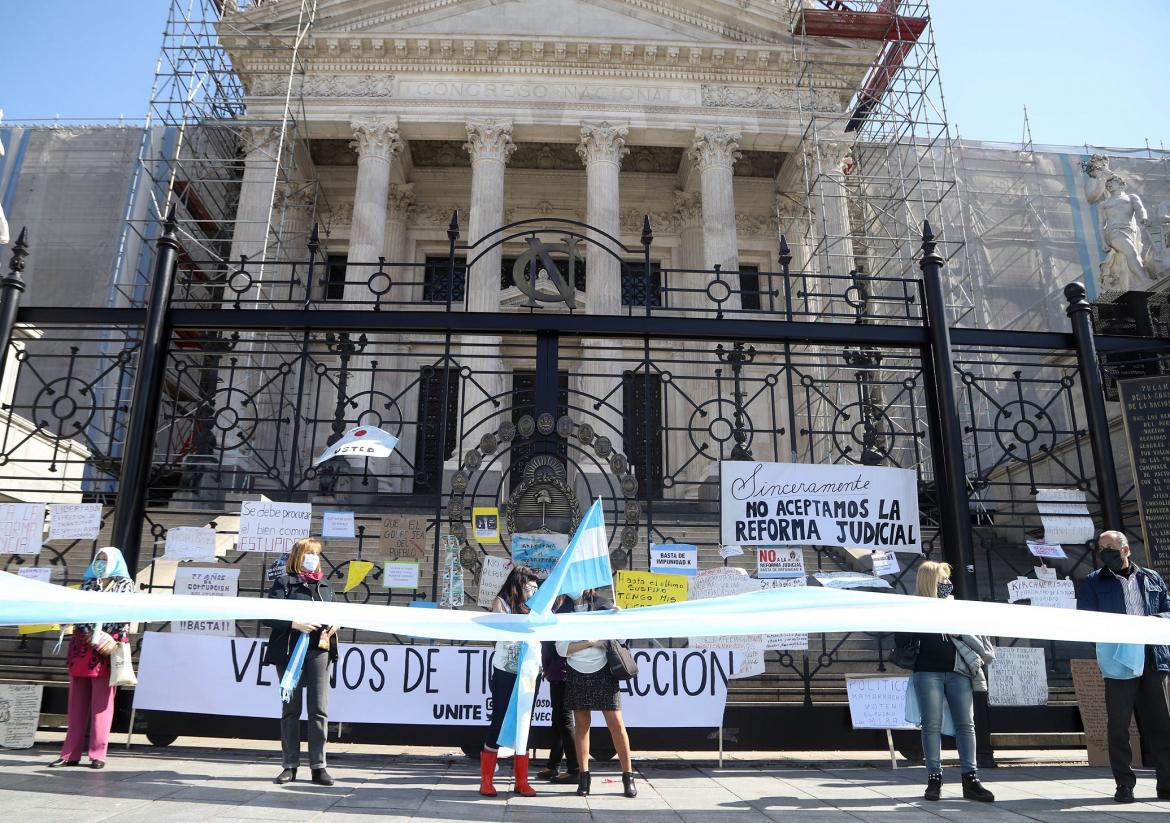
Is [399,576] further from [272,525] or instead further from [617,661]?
[617,661]

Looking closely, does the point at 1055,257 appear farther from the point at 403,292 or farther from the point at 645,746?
the point at 645,746

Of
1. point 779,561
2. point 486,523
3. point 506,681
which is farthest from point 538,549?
point 779,561

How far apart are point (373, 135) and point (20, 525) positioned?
62.8ft

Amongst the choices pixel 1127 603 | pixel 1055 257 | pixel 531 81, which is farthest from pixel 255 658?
pixel 1055 257

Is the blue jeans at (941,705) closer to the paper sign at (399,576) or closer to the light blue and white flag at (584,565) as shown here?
the light blue and white flag at (584,565)

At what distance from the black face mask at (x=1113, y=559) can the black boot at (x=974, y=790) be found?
1879 millimetres

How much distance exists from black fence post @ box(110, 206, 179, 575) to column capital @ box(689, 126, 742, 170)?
1939cm

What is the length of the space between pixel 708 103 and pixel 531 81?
5.48 m

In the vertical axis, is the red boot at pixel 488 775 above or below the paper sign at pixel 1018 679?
below

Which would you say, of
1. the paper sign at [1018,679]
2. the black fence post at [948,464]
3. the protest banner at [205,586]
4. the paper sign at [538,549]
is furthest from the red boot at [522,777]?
the paper sign at [1018,679]

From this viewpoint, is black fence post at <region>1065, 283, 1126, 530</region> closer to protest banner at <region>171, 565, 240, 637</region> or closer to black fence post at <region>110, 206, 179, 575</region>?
protest banner at <region>171, 565, 240, 637</region>

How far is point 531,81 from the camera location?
82.8ft

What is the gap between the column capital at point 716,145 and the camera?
24.8m

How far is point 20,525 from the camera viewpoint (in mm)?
7883
